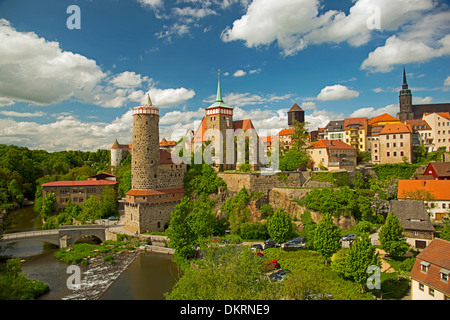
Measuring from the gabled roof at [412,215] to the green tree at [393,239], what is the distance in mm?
2864

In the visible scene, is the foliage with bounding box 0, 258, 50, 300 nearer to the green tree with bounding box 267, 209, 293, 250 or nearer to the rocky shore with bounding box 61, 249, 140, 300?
the rocky shore with bounding box 61, 249, 140, 300

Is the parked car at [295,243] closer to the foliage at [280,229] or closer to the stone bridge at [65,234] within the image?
the foliage at [280,229]

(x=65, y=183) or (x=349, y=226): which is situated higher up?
(x=65, y=183)

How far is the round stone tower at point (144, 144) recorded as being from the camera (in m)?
34.7

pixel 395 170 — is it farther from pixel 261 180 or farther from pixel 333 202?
pixel 261 180

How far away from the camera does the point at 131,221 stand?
34000 millimetres

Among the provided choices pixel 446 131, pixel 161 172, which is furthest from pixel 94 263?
pixel 446 131

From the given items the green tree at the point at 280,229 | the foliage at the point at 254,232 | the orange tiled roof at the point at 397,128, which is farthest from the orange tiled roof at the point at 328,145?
the green tree at the point at 280,229

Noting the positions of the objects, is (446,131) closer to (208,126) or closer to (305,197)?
(305,197)

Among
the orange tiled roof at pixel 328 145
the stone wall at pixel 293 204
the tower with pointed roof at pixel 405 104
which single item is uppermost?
the tower with pointed roof at pixel 405 104

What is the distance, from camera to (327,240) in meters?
21.5

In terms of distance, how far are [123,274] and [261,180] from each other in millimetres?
19302

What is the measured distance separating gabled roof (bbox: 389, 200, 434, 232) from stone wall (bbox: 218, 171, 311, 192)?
12609 mm
